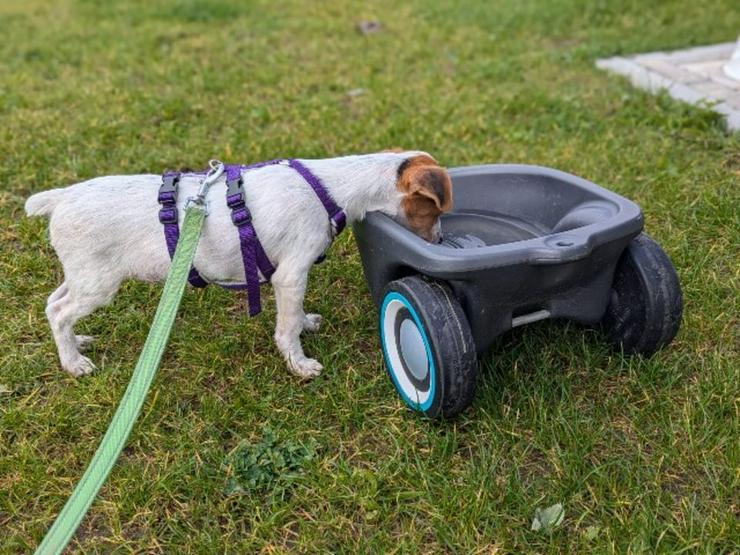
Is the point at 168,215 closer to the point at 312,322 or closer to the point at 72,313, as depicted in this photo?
the point at 72,313

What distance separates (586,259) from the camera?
2633 millimetres

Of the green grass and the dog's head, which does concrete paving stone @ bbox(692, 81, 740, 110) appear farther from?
the dog's head

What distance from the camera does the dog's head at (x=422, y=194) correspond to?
288 cm

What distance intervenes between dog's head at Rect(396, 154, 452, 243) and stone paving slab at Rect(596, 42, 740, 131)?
2.98 metres

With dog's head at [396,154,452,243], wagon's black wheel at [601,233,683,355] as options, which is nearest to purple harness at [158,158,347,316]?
dog's head at [396,154,452,243]

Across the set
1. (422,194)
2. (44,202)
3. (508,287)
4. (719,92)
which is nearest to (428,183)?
(422,194)

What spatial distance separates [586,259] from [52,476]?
210 cm

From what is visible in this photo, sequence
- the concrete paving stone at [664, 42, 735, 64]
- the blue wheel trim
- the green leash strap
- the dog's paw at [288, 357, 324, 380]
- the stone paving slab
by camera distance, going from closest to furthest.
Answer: the green leash strap, the blue wheel trim, the dog's paw at [288, 357, 324, 380], the stone paving slab, the concrete paving stone at [664, 42, 735, 64]

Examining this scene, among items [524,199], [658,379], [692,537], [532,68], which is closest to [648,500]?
[692,537]

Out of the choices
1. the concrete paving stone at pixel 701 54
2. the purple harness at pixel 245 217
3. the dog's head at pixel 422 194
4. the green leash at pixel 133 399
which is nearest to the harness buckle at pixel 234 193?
the purple harness at pixel 245 217

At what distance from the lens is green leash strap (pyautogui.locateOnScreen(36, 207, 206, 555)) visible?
5.97ft

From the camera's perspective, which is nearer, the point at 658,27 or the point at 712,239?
the point at 712,239

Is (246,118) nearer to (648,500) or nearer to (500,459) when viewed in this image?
(500,459)

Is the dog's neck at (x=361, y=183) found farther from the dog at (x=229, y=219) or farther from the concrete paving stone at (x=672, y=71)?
the concrete paving stone at (x=672, y=71)
